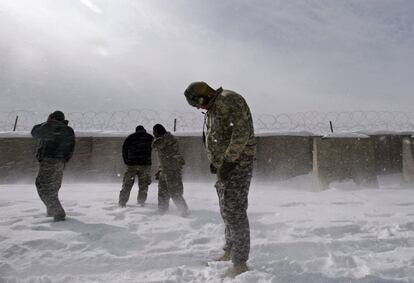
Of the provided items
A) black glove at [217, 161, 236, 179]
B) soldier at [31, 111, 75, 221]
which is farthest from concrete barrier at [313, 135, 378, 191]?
soldier at [31, 111, 75, 221]

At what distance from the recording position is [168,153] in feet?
16.4

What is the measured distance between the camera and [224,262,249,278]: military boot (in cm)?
233

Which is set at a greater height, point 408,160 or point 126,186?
point 408,160

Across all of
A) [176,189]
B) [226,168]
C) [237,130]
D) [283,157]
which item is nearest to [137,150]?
[176,189]

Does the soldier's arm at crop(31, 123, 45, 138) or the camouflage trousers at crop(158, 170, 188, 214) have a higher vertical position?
the soldier's arm at crop(31, 123, 45, 138)

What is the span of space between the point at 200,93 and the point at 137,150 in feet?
10.2

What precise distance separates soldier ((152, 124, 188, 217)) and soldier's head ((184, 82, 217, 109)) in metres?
2.46

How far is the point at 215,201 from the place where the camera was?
5.88 m

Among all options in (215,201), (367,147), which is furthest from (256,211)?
(367,147)

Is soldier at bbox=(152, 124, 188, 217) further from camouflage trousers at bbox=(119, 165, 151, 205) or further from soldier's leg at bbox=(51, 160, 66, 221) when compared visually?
soldier's leg at bbox=(51, 160, 66, 221)

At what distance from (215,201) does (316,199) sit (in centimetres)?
186

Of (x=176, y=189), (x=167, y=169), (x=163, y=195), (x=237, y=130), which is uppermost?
(x=237, y=130)

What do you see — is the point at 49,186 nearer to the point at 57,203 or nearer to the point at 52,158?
the point at 57,203

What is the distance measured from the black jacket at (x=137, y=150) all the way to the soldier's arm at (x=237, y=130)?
128 inches
